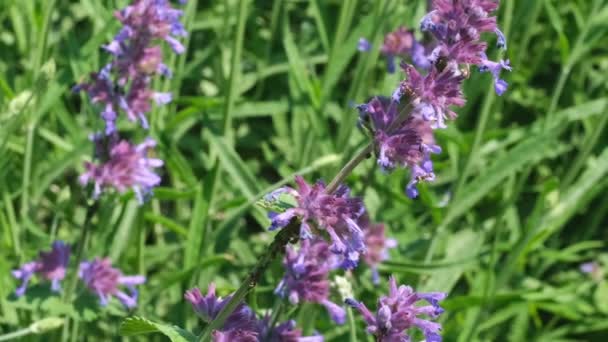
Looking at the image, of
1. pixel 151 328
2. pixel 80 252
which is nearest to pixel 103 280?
pixel 80 252

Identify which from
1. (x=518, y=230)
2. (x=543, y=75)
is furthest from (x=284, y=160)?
(x=543, y=75)

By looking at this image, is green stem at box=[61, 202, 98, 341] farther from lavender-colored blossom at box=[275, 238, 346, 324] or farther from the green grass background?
lavender-colored blossom at box=[275, 238, 346, 324]

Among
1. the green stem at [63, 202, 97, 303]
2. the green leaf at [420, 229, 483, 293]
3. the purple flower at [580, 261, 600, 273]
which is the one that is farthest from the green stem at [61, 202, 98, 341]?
the purple flower at [580, 261, 600, 273]

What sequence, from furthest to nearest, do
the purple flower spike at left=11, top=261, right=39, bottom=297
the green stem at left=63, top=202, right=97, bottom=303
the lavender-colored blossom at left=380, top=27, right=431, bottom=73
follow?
the lavender-colored blossom at left=380, top=27, right=431, bottom=73
the purple flower spike at left=11, top=261, right=39, bottom=297
the green stem at left=63, top=202, right=97, bottom=303

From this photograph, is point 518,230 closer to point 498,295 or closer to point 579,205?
point 579,205

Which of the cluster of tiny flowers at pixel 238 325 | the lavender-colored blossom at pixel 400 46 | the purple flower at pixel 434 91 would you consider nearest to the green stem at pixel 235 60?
the lavender-colored blossom at pixel 400 46
